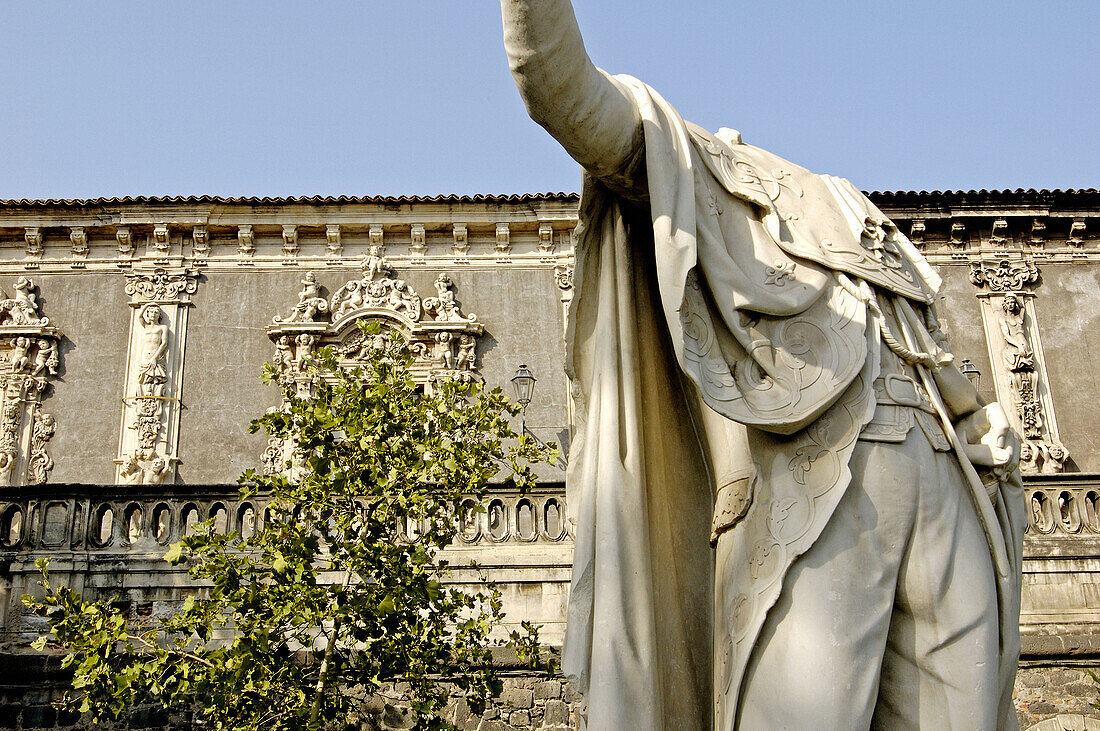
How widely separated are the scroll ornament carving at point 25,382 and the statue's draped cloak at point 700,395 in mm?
17118

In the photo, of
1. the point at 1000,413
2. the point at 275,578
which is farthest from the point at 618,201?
the point at 275,578

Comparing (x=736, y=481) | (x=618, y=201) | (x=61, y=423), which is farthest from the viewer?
(x=61, y=423)

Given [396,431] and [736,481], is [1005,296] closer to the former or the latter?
[396,431]

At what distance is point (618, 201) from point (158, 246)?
18.1m

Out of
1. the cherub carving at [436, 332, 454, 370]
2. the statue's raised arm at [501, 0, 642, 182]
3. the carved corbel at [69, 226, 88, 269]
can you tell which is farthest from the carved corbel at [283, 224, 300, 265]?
the statue's raised arm at [501, 0, 642, 182]

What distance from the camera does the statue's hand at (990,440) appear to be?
9.36ft

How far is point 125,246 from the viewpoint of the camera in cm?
1964

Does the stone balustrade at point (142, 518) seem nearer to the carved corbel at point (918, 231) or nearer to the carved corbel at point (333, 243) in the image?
the carved corbel at point (333, 243)

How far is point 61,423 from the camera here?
731 inches

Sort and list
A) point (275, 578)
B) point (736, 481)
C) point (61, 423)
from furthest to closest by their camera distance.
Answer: point (61, 423) < point (275, 578) < point (736, 481)

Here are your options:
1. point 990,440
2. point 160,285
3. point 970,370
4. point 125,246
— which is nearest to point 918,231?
point 970,370

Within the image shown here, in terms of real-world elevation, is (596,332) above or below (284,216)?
below

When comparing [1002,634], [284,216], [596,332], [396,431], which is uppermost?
[284,216]

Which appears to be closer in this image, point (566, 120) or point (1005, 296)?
point (566, 120)
